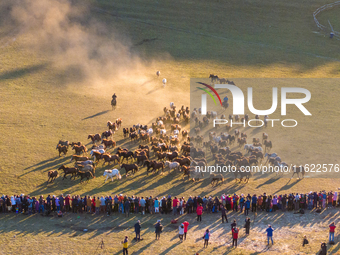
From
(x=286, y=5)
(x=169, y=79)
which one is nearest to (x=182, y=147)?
(x=169, y=79)

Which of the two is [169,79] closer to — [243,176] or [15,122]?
[15,122]

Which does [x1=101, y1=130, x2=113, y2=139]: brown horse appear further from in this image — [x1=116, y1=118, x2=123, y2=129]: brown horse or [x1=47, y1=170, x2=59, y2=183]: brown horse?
[x1=47, y1=170, x2=59, y2=183]: brown horse

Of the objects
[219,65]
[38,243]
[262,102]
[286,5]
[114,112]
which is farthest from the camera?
[286,5]

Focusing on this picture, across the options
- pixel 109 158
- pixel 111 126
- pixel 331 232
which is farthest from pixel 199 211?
pixel 111 126

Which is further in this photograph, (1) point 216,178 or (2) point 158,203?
(1) point 216,178

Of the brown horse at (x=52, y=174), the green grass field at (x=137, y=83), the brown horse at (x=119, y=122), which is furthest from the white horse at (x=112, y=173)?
the brown horse at (x=119, y=122)

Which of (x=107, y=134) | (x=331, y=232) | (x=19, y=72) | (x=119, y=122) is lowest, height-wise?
(x=331, y=232)

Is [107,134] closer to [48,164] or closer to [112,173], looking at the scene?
[48,164]
